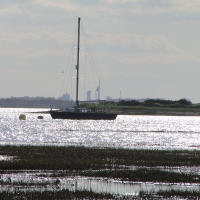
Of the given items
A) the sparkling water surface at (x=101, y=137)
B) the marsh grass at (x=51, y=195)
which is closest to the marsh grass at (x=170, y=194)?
the marsh grass at (x=51, y=195)

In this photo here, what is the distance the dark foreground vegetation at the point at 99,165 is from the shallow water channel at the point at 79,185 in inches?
38.0

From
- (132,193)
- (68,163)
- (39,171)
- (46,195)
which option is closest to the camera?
(46,195)

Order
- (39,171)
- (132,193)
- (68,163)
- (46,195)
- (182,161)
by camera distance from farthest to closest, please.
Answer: (182,161) < (68,163) < (39,171) < (132,193) < (46,195)

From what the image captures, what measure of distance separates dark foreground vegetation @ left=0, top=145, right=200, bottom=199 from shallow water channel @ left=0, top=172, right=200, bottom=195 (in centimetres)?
97

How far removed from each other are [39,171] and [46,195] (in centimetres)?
1027

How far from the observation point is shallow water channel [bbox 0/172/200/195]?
120ft

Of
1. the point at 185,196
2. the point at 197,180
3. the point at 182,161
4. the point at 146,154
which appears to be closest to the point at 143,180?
the point at 197,180

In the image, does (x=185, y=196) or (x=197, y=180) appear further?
(x=197, y=180)

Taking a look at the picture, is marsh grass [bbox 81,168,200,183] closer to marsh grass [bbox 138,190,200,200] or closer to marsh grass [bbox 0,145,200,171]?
marsh grass [bbox 0,145,200,171]

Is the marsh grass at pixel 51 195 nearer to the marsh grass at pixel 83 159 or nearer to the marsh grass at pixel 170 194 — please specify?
the marsh grass at pixel 170 194

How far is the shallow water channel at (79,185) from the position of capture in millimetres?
36594

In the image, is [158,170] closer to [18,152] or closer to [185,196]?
[185,196]

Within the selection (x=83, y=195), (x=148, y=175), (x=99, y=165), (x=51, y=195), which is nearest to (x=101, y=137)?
(x=99, y=165)

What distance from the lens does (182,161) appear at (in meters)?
53.2
